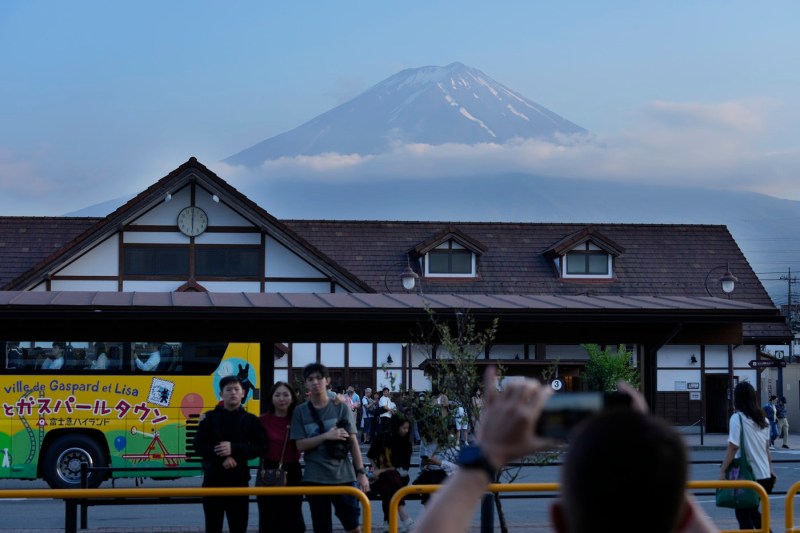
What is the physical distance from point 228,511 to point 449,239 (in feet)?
109

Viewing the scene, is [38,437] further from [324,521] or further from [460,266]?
[460,266]

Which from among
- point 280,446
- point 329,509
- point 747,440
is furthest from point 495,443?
point 747,440

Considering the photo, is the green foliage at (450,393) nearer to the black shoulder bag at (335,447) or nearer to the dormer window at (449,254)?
the black shoulder bag at (335,447)

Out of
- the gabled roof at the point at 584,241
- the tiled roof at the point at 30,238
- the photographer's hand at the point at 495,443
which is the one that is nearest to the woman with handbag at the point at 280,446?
the photographer's hand at the point at 495,443

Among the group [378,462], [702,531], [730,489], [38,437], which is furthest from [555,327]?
[702,531]

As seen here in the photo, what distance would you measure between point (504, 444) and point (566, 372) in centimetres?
3813

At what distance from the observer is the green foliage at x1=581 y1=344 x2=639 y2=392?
3755 cm

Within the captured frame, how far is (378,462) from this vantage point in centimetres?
1320

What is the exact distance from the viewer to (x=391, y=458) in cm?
1316

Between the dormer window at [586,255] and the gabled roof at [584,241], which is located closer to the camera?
the gabled roof at [584,241]

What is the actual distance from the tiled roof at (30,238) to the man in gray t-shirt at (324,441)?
95.8ft

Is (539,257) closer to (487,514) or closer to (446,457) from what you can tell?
(446,457)

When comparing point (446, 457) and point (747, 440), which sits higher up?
point (747, 440)

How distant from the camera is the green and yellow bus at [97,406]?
68.8 ft
